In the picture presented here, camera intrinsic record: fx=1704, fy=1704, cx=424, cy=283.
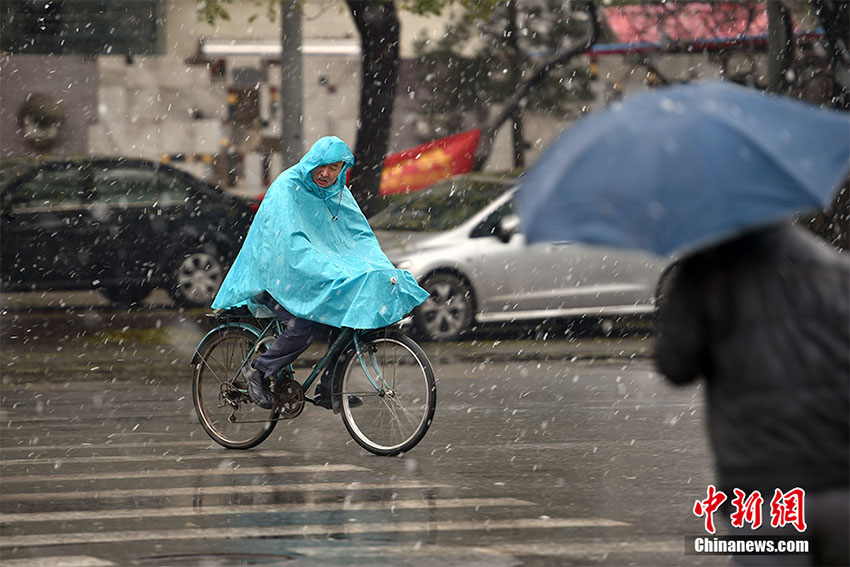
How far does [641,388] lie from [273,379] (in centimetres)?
404

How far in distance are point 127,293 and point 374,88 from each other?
422cm

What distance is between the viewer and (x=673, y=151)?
11.6 ft

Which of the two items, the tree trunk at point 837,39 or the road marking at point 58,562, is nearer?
the road marking at point 58,562

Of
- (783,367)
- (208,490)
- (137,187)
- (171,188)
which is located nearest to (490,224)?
(171,188)

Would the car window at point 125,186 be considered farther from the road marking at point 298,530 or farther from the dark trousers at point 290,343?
the road marking at point 298,530

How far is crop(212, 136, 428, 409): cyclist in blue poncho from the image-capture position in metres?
8.95

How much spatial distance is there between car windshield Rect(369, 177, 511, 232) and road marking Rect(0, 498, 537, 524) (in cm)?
856

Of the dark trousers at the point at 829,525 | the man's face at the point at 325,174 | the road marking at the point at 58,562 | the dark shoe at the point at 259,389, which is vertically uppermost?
the dark trousers at the point at 829,525

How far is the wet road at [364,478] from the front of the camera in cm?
664

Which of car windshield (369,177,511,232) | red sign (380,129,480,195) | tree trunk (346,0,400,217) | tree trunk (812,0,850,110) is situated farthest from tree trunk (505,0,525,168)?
car windshield (369,177,511,232)

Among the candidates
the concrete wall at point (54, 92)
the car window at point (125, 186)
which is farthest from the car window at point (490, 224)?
the concrete wall at point (54, 92)

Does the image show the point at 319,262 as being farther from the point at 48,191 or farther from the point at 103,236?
the point at 48,191

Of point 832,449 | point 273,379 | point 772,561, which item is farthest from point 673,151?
point 273,379

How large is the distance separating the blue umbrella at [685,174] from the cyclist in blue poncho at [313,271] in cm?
529
